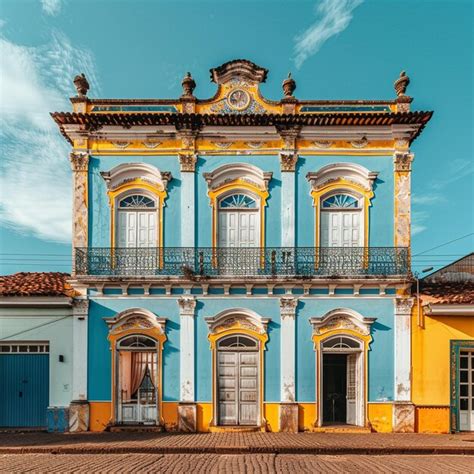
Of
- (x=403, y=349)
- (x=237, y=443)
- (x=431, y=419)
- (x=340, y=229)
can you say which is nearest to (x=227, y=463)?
(x=237, y=443)

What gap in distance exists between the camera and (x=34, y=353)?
10172 mm

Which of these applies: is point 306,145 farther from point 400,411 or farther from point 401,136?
point 400,411

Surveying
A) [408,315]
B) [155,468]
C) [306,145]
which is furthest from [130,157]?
[408,315]

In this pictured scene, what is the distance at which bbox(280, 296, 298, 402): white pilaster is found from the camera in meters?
9.77

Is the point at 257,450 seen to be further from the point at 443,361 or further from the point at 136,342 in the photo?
the point at 443,361

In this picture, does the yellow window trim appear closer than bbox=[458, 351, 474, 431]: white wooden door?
No

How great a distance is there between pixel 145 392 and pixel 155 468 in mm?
3220

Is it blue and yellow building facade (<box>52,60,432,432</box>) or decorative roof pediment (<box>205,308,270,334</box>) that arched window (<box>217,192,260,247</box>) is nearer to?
blue and yellow building facade (<box>52,60,432,432</box>)

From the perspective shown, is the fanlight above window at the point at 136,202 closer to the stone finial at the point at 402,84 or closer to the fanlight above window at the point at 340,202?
the fanlight above window at the point at 340,202

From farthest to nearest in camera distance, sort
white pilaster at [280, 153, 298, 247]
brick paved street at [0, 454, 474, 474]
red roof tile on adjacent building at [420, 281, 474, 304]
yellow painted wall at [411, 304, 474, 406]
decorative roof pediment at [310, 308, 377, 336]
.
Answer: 1. white pilaster at [280, 153, 298, 247]
2. decorative roof pediment at [310, 308, 377, 336]
3. yellow painted wall at [411, 304, 474, 406]
4. red roof tile on adjacent building at [420, 281, 474, 304]
5. brick paved street at [0, 454, 474, 474]

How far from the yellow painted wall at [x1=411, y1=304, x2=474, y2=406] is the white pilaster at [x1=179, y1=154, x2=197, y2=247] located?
17.6 feet

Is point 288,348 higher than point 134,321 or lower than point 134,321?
lower

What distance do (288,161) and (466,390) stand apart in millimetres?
6557

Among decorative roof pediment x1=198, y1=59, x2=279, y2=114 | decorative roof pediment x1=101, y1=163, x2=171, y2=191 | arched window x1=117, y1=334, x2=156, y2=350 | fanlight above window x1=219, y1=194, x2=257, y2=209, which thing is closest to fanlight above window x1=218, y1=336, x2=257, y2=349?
arched window x1=117, y1=334, x2=156, y2=350
